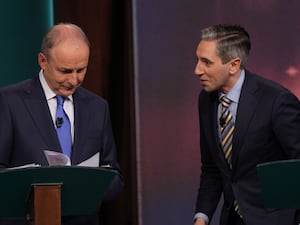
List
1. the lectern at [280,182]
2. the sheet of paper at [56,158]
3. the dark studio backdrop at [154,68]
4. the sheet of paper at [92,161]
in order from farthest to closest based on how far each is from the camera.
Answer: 1. the dark studio backdrop at [154,68]
2. the sheet of paper at [92,161]
3. the sheet of paper at [56,158]
4. the lectern at [280,182]

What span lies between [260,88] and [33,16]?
202 centimetres

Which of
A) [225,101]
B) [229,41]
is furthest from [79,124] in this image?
[229,41]

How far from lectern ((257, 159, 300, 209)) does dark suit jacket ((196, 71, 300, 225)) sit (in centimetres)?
45

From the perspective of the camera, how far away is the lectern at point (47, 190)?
2.73 meters

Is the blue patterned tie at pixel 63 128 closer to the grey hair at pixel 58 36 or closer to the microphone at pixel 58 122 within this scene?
the microphone at pixel 58 122

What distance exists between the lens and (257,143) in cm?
343

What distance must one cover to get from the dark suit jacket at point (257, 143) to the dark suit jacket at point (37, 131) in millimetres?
530

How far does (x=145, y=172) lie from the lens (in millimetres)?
4926

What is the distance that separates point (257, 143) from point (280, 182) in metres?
0.53

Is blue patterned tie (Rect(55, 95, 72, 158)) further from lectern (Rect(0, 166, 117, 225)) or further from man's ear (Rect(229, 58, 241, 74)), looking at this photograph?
man's ear (Rect(229, 58, 241, 74))

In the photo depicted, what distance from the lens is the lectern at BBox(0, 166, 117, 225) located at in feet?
8.95

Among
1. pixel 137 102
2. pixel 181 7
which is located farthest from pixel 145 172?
pixel 181 7

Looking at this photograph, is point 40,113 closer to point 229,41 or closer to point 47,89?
point 47,89

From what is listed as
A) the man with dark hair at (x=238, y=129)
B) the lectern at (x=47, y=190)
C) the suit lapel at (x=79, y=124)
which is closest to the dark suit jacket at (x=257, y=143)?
the man with dark hair at (x=238, y=129)
